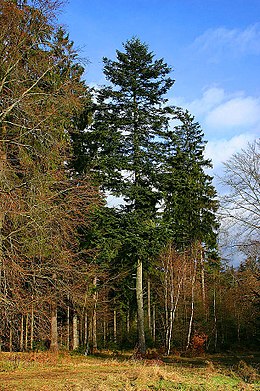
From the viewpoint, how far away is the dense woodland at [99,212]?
10.1 m

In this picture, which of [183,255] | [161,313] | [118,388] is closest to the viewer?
[118,388]

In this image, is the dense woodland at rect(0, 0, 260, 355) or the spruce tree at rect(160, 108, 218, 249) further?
the spruce tree at rect(160, 108, 218, 249)

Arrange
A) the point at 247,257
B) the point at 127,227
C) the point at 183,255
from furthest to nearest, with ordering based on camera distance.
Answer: the point at 183,255 → the point at 127,227 → the point at 247,257

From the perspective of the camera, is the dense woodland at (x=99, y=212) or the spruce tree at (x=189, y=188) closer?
the dense woodland at (x=99, y=212)

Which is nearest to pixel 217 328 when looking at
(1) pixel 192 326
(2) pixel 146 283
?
(1) pixel 192 326

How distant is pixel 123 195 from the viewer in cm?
1959

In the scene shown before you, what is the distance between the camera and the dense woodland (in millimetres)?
10062

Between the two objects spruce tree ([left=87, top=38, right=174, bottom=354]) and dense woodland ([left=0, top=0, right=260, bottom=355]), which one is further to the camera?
spruce tree ([left=87, top=38, right=174, bottom=354])

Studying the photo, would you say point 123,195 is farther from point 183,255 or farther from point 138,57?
point 183,255

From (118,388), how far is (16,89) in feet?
23.7

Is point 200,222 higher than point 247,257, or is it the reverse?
point 200,222

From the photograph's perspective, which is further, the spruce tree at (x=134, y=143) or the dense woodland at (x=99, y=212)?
the spruce tree at (x=134, y=143)

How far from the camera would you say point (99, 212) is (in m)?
18.6

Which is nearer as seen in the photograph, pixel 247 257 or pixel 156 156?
pixel 247 257
